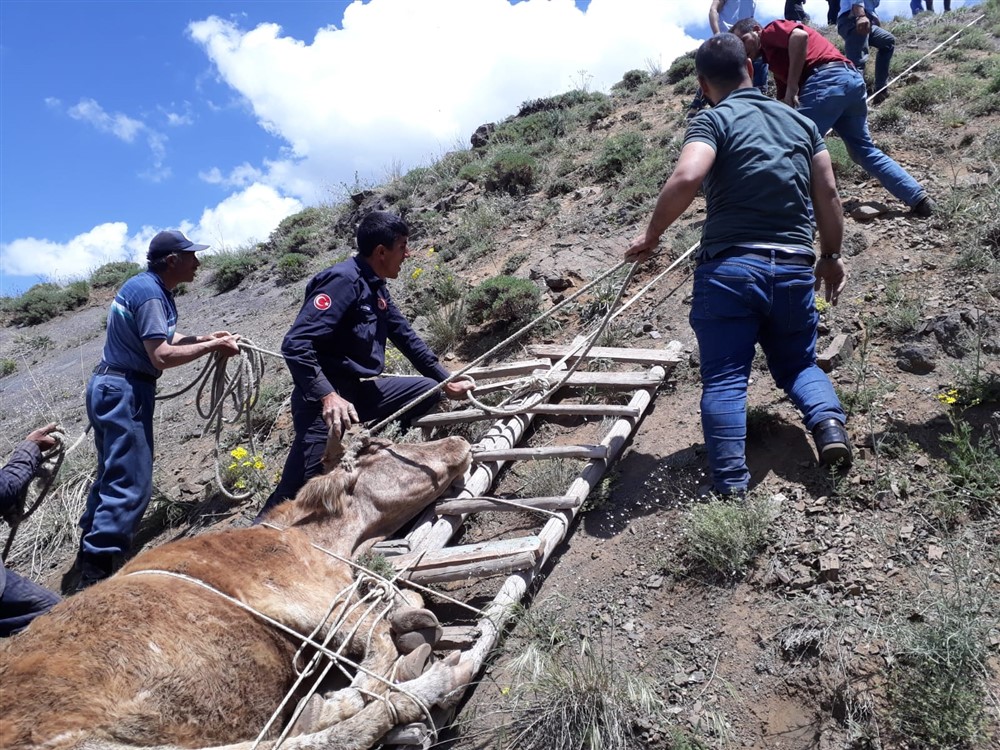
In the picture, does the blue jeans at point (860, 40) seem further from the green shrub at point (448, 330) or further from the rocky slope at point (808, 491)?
the green shrub at point (448, 330)

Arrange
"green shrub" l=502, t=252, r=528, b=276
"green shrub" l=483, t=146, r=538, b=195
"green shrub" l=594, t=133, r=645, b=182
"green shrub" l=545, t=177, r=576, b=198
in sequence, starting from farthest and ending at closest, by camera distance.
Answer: "green shrub" l=483, t=146, r=538, b=195 → "green shrub" l=545, t=177, r=576, b=198 → "green shrub" l=594, t=133, r=645, b=182 → "green shrub" l=502, t=252, r=528, b=276

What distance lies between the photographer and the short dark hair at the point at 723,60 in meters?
3.96

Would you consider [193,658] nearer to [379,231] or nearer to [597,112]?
[379,231]

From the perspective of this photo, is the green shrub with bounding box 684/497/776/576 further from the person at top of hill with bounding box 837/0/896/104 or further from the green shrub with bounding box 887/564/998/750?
the person at top of hill with bounding box 837/0/896/104

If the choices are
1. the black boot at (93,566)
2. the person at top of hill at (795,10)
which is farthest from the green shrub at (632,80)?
the black boot at (93,566)

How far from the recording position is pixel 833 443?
12.0ft

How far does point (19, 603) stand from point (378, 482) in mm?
2029

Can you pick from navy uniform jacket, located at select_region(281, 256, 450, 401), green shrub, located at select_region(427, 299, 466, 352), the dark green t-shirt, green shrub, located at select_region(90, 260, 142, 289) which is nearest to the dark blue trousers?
→ navy uniform jacket, located at select_region(281, 256, 450, 401)

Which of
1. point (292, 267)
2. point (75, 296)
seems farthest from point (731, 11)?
point (75, 296)

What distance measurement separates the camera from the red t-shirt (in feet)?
20.0

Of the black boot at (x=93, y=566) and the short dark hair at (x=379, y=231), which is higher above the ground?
the short dark hair at (x=379, y=231)

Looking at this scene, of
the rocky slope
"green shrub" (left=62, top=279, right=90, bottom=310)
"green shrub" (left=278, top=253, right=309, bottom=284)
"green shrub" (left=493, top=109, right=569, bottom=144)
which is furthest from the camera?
"green shrub" (left=62, top=279, right=90, bottom=310)

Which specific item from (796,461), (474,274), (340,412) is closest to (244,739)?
(340,412)

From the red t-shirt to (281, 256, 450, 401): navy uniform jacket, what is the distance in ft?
13.1
